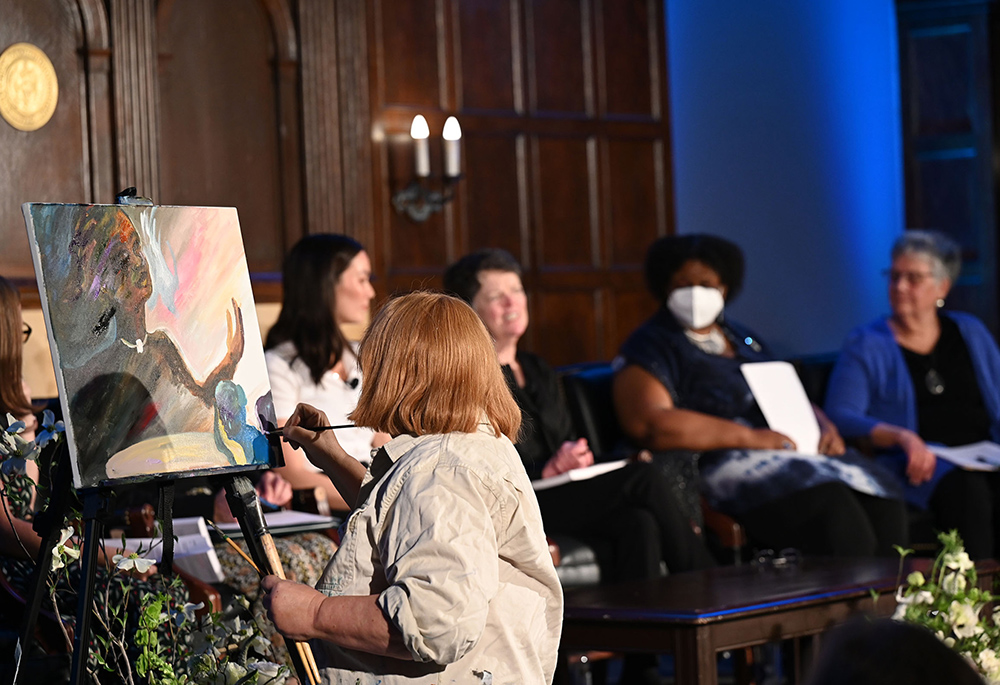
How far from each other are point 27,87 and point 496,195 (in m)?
1.84

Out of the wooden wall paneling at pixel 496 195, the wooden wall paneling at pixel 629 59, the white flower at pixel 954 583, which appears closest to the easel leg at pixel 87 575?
the white flower at pixel 954 583

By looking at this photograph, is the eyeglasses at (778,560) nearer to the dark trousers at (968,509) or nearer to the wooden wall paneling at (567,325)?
the dark trousers at (968,509)

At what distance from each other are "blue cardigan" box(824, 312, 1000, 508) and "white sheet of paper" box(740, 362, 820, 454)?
0.29 metres

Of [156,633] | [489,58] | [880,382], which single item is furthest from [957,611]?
[489,58]

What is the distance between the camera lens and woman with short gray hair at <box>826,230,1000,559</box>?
442 centimetres

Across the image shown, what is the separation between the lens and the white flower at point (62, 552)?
1927 mm

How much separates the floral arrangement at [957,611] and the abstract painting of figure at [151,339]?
1.26 metres

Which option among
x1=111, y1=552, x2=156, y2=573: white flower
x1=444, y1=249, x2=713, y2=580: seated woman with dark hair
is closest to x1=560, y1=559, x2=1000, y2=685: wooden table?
x1=444, y1=249, x2=713, y2=580: seated woman with dark hair

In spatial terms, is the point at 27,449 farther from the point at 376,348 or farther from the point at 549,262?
the point at 549,262

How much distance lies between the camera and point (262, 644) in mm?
1917

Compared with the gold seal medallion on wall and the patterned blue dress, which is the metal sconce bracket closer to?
the patterned blue dress

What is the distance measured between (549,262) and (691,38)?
4.72 ft

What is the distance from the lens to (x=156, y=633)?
1920mm

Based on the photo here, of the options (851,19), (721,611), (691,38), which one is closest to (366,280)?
(721,611)
